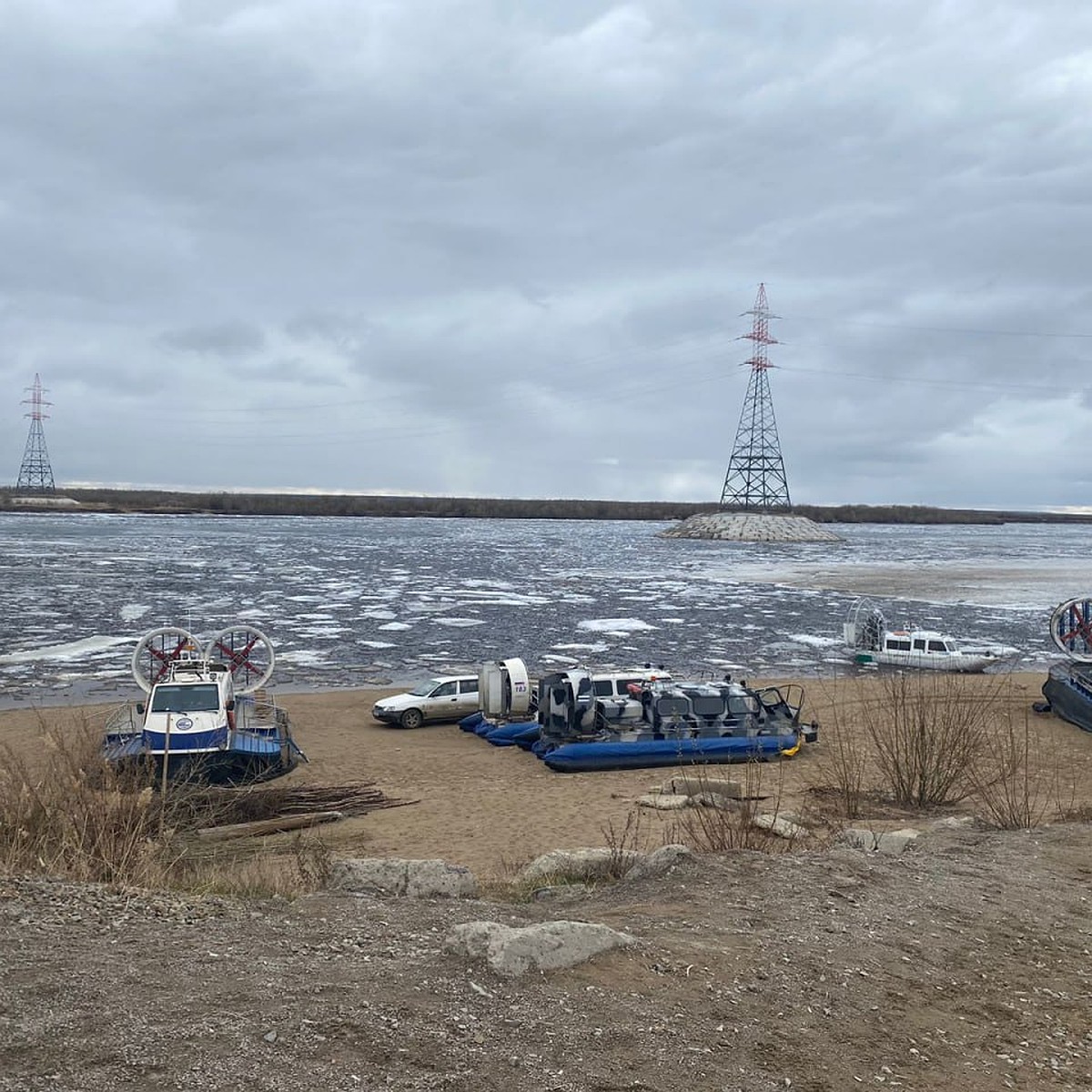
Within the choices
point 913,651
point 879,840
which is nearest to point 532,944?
point 879,840

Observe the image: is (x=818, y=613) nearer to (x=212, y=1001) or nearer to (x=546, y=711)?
(x=546, y=711)

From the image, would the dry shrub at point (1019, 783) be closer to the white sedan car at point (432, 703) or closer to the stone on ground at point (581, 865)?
the stone on ground at point (581, 865)

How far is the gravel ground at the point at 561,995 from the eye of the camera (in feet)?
16.2

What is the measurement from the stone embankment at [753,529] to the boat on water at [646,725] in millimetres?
125804

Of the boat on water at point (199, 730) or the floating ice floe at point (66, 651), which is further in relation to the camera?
the floating ice floe at point (66, 651)

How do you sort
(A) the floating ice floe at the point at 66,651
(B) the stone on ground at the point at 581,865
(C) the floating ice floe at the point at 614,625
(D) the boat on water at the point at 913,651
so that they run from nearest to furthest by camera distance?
(B) the stone on ground at the point at 581,865 → (A) the floating ice floe at the point at 66,651 → (D) the boat on water at the point at 913,651 → (C) the floating ice floe at the point at 614,625

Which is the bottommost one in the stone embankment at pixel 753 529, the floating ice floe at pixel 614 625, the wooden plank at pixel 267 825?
the floating ice floe at pixel 614 625

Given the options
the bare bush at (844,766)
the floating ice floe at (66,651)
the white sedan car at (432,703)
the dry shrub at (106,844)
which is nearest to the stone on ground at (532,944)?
the dry shrub at (106,844)

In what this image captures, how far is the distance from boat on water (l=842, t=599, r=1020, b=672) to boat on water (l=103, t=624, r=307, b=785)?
21136 mm

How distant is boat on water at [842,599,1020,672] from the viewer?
32781 millimetres

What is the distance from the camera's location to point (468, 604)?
49.5 m

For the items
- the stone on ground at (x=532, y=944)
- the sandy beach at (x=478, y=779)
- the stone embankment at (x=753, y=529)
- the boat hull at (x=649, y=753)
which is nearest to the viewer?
the stone on ground at (x=532, y=944)

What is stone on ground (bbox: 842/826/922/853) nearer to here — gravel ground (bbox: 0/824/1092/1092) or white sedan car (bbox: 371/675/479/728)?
gravel ground (bbox: 0/824/1092/1092)

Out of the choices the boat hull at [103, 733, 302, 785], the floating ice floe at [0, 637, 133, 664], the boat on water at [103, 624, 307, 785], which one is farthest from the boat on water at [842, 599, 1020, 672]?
the floating ice floe at [0, 637, 133, 664]
